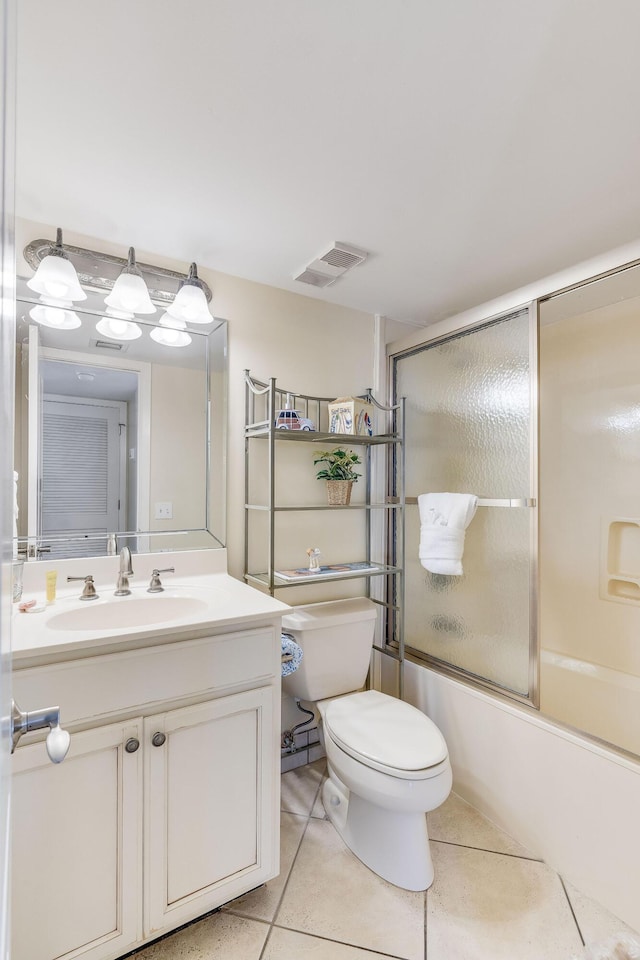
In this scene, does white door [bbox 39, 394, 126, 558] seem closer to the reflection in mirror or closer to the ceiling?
the ceiling

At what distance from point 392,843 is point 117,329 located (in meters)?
1.99

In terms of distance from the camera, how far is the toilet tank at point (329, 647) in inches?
70.6

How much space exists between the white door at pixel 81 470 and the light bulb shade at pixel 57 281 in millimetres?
339

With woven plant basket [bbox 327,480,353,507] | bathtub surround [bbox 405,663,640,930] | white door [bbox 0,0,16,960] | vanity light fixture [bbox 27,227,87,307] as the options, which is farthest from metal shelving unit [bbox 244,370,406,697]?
white door [bbox 0,0,16,960]

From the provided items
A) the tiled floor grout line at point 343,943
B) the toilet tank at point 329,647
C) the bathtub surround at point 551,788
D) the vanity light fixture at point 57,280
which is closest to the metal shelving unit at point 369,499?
the toilet tank at point 329,647

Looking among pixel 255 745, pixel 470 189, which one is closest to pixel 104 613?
pixel 255 745

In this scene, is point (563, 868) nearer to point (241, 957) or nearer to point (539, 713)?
point (539, 713)

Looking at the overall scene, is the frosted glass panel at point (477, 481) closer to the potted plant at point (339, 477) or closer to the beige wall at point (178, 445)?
the potted plant at point (339, 477)

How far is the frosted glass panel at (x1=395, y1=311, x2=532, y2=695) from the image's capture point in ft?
5.59

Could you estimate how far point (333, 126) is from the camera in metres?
1.10

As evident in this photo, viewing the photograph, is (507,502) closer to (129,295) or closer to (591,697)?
(591,697)

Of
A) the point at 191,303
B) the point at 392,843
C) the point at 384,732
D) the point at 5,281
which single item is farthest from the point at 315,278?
the point at 392,843

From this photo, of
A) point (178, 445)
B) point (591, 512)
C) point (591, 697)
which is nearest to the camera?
point (178, 445)

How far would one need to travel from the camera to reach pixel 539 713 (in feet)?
5.29
